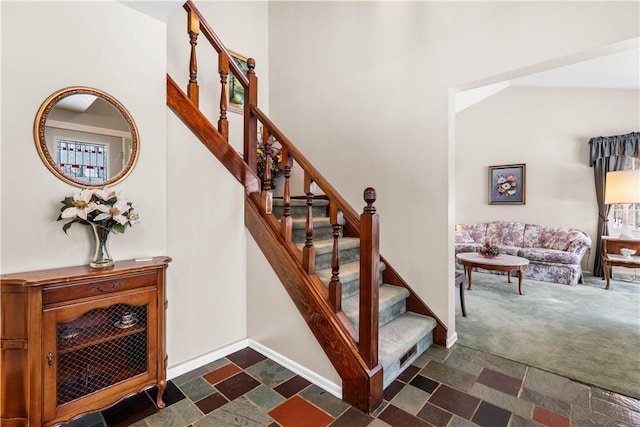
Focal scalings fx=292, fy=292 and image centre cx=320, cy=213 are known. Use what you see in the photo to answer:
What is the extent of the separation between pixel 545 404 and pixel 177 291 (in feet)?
8.27

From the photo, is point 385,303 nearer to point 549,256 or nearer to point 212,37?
point 212,37

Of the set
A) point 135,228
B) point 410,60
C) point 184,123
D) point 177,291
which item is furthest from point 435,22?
point 177,291

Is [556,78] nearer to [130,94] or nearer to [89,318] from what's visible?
[130,94]

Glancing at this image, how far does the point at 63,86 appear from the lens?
5.38ft

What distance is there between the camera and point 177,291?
7.02 feet

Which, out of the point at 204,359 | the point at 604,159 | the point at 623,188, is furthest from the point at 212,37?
the point at 604,159

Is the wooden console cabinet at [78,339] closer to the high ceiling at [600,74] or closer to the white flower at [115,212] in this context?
the white flower at [115,212]

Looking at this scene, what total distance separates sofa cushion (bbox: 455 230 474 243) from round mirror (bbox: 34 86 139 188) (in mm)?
5874

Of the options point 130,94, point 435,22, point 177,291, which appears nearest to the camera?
point 130,94

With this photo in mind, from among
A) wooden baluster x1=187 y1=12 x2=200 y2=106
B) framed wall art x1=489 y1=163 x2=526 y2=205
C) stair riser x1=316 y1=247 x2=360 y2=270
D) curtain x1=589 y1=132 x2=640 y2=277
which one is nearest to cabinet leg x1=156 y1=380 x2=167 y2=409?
stair riser x1=316 y1=247 x2=360 y2=270

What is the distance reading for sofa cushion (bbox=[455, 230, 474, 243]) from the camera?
5.99 meters

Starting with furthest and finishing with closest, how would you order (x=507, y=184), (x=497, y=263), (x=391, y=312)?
(x=507, y=184)
(x=497, y=263)
(x=391, y=312)

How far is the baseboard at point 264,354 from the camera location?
194 centimetres

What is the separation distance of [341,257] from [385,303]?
565 millimetres
